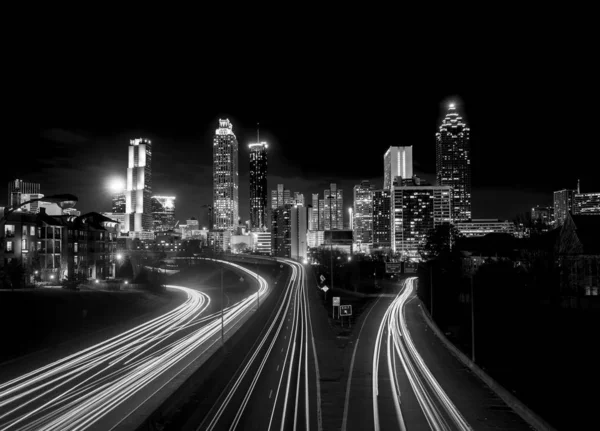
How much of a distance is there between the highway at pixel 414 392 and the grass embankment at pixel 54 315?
2137cm

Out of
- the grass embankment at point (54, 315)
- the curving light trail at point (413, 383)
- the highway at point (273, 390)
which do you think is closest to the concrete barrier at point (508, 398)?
the curving light trail at point (413, 383)

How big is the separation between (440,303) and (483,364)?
30439 millimetres

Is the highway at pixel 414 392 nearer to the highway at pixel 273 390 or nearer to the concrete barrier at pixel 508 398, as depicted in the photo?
the concrete barrier at pixel 508 398

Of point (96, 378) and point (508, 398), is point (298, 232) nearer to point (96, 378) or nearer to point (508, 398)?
point (96, 378)

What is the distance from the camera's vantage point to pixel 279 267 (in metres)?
118

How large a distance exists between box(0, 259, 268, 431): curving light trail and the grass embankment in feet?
10.2

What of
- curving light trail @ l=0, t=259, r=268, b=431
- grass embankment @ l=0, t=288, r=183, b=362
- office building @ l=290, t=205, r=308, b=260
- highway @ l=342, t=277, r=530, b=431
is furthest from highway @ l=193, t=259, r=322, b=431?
office building @ l=290, t=205, r=308, b=260

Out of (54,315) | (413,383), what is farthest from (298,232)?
(413,383)

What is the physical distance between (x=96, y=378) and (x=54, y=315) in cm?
1616

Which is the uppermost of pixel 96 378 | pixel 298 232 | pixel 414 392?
pixel 298 232

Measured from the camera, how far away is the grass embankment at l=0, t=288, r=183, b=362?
32.3 metres

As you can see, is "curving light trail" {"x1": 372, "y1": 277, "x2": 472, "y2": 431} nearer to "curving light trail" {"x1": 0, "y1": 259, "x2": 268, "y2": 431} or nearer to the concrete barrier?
the concrete barrier

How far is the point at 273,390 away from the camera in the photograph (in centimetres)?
2394

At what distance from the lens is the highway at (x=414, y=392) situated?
19302mm
